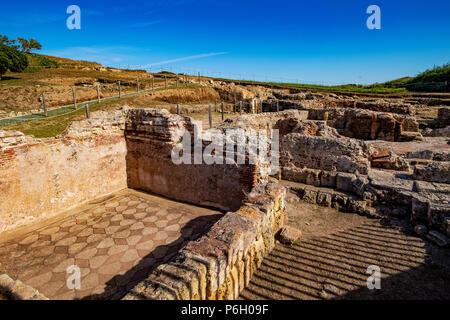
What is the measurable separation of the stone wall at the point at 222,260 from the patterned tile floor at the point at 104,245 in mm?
1255

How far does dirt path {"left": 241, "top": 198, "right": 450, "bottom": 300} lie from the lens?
343 cm

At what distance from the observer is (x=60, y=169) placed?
553 centimetres

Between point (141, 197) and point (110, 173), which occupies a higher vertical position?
point (110, 173)

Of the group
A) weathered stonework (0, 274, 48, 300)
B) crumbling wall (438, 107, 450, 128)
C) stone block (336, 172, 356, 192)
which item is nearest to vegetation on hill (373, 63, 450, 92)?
crumbling wall (438, 107, 450, 128)

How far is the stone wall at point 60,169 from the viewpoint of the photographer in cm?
476

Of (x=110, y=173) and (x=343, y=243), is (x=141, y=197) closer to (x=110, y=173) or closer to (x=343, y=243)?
(x=110, y=173)

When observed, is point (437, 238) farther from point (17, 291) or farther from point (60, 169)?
point (60, 169)

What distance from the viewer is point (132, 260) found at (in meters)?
4.13

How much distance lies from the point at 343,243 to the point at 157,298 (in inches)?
139

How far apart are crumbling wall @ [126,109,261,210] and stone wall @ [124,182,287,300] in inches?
34.1

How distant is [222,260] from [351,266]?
89.3 inches

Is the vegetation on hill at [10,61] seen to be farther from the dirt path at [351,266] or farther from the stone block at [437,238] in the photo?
the stone block at [437,238]

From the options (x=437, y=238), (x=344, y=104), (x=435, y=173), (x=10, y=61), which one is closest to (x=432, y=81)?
(x=344, y=104)
